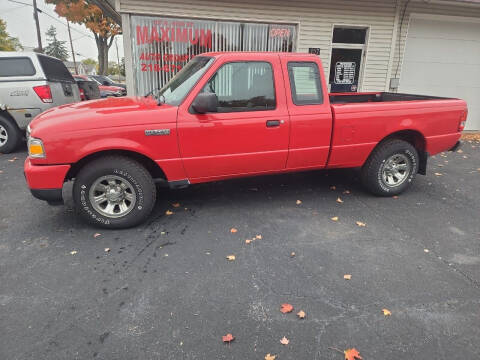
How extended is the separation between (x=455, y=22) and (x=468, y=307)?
9.82m

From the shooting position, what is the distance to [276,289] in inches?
113

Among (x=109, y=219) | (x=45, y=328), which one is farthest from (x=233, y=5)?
(x=45, y=328)

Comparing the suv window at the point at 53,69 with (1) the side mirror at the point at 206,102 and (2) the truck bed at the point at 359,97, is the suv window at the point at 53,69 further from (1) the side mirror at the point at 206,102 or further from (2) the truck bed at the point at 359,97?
(2) the truck bed at the point at 359,97

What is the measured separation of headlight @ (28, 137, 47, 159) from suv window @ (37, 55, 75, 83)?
4.55 m

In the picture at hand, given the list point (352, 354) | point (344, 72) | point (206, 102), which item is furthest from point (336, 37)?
point (352, 354)

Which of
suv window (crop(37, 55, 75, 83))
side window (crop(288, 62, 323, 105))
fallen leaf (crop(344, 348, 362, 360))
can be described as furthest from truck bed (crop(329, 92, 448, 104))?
suv window (crop(37, 55, 75, 83))

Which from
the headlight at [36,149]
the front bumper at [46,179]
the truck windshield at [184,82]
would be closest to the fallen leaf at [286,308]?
the truck windshield at [184,82]

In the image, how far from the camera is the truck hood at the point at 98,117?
348cm

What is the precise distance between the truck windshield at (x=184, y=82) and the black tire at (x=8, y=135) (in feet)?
15.2

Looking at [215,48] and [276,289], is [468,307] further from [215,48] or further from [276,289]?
[215,48]

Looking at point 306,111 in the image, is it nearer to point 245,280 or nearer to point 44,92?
point 245,280

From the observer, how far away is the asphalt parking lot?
91.1 inches

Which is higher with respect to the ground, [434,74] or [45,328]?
[434,74]

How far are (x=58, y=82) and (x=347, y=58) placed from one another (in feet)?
24.4
